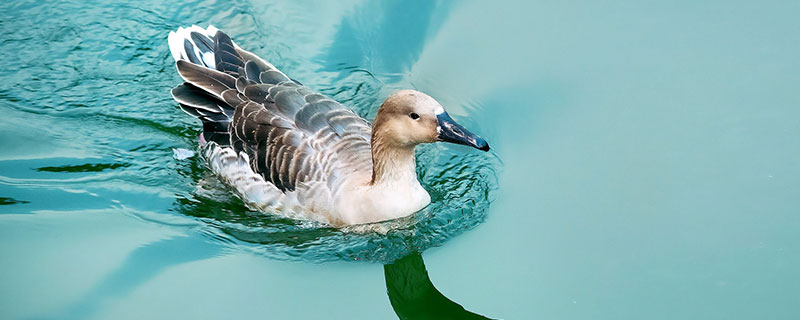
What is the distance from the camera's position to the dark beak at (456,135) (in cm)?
539

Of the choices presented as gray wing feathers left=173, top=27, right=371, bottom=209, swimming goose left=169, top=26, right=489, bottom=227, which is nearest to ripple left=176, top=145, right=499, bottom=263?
swimming goose left=169, top=26, right=489, bottom=227

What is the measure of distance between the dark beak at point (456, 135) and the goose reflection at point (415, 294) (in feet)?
3.49

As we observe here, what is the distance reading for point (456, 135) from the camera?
5.43 meters

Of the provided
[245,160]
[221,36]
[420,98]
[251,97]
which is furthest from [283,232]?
[221,36]

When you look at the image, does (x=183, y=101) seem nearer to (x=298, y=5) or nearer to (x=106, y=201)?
(x=106, y=201)

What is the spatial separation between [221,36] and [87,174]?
1.71 metres

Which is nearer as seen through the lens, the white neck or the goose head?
the goose head

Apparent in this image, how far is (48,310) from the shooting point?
539cm

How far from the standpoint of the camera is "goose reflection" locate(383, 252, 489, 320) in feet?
18.0

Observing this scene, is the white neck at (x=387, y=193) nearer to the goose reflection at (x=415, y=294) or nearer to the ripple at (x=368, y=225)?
the ripple at (x=368, y=225)

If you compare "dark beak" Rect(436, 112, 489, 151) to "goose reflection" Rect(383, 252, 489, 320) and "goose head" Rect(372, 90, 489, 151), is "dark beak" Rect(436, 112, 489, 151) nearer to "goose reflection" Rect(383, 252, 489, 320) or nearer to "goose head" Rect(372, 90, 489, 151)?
"goose head" Rect(372, 90, 489, 151)

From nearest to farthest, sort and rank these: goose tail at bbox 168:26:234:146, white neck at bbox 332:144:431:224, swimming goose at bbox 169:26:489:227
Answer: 1. swimming goose at bbox 169:26:489:227
2. white neck at bbox 332:144:431:224
3. goose tail at bbox 168:26:234:146

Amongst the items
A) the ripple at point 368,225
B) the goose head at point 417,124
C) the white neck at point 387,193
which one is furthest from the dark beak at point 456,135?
the ripple at point 368,225

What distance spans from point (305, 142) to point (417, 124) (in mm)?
1128
